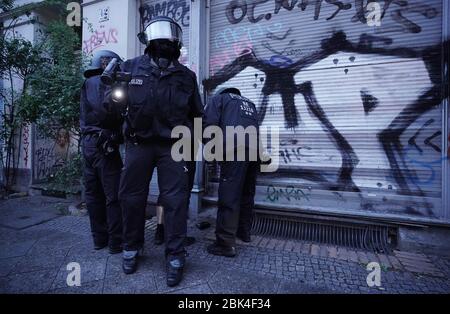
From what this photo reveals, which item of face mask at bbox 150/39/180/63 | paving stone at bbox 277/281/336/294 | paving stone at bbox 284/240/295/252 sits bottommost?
paving stone at bbox 277/281/336/294

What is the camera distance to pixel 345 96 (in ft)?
11.8

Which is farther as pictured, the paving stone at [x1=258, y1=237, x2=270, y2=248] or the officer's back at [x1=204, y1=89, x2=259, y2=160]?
the paving stone at [x1=258, y1=237, x2=270, y2=248]

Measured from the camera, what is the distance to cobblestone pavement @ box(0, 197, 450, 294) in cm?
226

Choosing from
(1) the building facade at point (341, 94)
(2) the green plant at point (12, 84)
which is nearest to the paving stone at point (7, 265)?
(1) the building facade at point (341, 94)

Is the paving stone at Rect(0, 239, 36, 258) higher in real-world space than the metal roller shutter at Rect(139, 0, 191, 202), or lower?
lower

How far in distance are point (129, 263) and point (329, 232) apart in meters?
2.38

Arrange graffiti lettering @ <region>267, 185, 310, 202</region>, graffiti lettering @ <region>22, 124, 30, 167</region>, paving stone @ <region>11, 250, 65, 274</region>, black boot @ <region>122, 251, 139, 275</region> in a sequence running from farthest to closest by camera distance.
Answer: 1. graffiti lettering @ <region>22, 124, 30, 167</region>
2. graffiti lettering @ <region>267, 185, 310, 202</region>
3. paving stone @ <region>11, 250, 65, 274</region>
4. black boot @ <region>122, 251, 139, 275</region>

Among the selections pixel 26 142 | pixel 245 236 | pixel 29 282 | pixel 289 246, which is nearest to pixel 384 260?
pixel 289 246

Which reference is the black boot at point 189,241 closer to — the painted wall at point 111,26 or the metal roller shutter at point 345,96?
the metal roller shutter at point 345,96

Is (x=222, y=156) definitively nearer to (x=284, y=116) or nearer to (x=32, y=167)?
(x=284, y=116)

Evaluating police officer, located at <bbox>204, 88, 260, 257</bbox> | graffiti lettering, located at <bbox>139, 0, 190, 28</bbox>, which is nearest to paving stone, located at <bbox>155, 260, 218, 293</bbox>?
police officer, located at <bbox>204, 88, 260, 257</bbox>

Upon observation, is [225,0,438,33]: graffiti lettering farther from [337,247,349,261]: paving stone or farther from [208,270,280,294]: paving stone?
[208,270,280,294]: paving stone

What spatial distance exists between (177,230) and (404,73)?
3.17 meters
